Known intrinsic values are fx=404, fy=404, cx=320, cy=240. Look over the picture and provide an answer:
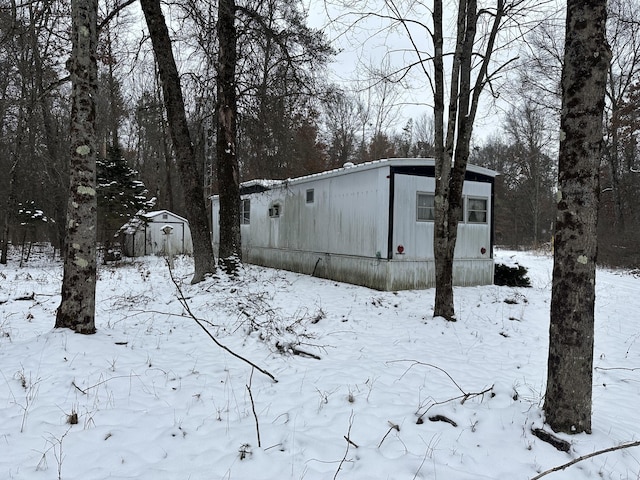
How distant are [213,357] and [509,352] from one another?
12.3 ft

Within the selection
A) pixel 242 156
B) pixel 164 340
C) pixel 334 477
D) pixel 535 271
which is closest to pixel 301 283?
pixel 242 156

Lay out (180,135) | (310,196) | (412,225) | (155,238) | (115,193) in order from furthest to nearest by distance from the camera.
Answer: (155,238) < (115,193) < (310,196) < (412,225) < (180,135)

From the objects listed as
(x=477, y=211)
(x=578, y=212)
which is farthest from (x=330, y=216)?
(x=578, y=212)

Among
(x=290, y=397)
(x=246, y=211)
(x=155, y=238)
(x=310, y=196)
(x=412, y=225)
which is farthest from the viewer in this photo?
(x=155, y=238)

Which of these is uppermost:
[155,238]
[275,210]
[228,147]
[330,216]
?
[228,147]

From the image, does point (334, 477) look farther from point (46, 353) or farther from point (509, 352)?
point (509, 352)

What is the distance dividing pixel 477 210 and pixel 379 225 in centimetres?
305

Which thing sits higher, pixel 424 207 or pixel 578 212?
pixel 424 207

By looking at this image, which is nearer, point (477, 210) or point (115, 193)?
point (477, 210)

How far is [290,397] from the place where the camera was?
3.53 meters

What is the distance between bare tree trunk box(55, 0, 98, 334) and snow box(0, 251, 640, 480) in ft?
1.20

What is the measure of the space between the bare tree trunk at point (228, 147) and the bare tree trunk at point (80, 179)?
14.9 ft

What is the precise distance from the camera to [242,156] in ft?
35.8

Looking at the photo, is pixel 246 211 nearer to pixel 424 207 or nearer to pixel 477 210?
pixel 424 207
